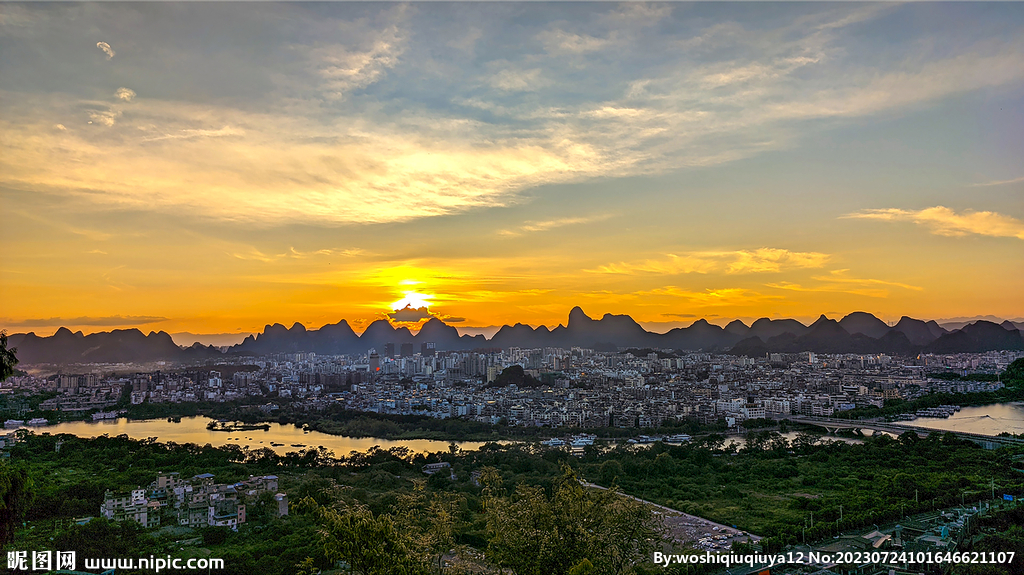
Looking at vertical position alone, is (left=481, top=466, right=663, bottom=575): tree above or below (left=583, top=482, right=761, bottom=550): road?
above

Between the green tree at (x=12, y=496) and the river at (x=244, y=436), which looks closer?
the green tree at (x=12, y=496)

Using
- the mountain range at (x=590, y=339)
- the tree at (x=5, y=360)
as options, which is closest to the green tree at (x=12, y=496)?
the tree at (x=5, y=360)

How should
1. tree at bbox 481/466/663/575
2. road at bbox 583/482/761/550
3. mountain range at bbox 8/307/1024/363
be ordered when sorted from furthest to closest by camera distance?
mountain range at bbox 8/307/1024/363, road at bbox 583/482/761/550, tree at bbox 481/466/663/575

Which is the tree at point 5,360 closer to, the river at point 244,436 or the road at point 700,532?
the road at point 700,532

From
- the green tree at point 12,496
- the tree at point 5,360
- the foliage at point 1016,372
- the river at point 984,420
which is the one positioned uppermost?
the tree at point 5,360

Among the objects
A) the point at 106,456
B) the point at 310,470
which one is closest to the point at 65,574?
the point at 310,470

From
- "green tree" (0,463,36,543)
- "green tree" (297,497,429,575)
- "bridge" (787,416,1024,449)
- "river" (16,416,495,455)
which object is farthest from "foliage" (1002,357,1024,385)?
"green tree" (0,463,36,543)

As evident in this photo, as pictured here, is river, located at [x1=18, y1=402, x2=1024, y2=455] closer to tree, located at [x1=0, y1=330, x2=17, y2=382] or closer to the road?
the road

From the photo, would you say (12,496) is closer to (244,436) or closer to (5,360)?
(5,360)
